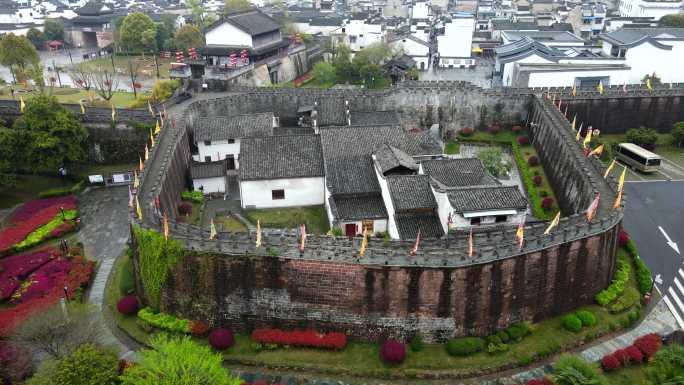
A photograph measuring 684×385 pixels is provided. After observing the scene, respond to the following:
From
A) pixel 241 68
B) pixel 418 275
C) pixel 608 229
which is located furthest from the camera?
pixel 241 68

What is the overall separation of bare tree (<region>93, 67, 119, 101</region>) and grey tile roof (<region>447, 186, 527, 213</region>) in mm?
47859

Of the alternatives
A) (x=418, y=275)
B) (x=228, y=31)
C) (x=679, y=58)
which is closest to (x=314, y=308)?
(x=418, y=275)

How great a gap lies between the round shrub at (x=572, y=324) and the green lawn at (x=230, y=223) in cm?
2186

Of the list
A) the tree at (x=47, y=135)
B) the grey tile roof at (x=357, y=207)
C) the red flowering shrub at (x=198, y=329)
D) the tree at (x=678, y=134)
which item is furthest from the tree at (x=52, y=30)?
the tree at (x=678, y=134)

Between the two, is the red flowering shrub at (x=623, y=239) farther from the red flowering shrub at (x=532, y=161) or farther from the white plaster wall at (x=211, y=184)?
the white plaster wall at (x=211, y=184)

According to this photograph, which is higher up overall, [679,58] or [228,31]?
[228,31]

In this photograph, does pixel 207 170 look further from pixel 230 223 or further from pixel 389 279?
pixel 389 279

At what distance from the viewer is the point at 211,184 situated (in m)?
42.0

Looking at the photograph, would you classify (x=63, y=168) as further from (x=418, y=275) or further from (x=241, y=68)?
(x=418, y=275)

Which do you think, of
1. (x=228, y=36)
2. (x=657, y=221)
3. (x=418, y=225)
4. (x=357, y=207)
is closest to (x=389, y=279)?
(x=418, y=225)

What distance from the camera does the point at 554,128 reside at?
1708 inches

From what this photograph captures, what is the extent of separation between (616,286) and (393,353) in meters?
14.9

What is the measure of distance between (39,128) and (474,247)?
124 feet

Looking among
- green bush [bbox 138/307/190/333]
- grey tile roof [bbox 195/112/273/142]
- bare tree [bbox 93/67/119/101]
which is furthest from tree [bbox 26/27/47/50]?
green bush [bbox 138/307/190/333]
